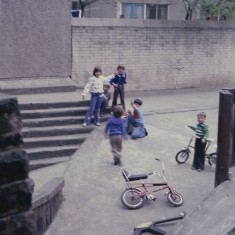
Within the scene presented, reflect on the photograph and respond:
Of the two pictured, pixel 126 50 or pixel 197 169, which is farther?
pixel 126 50

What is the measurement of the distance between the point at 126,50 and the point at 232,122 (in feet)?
30.4

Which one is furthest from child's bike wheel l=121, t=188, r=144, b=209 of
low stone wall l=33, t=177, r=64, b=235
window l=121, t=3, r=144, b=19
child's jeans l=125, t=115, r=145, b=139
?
window l=121, t=3, r=144, b=19

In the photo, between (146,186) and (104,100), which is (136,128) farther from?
(146,186)

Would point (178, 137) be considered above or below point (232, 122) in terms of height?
below

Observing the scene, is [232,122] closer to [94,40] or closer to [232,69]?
[94,40]

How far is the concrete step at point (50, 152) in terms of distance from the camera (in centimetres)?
986

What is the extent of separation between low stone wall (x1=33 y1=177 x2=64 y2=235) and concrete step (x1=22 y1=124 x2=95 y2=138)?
274 centimetres

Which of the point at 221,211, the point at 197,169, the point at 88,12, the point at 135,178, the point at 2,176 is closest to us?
the point at 2,176

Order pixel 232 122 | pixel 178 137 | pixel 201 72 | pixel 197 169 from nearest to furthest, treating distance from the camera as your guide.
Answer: pixel 232 122 < pixel 197 169 < pixel 178 137 < pixel 201 72

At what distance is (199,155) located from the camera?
9.37m

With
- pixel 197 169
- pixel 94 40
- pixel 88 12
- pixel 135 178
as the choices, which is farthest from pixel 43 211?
pixel 88 12

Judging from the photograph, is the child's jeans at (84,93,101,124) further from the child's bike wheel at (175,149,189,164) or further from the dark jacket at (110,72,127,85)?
the child's bike wheel at (175,149,189,164)

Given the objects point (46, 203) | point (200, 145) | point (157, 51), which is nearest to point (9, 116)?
point (46, 203)

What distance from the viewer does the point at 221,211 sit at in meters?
5.79
